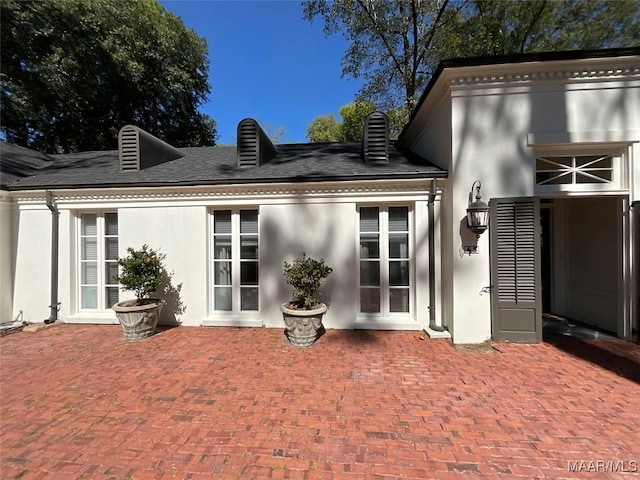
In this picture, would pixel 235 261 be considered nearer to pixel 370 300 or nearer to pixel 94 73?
pixel 370 300

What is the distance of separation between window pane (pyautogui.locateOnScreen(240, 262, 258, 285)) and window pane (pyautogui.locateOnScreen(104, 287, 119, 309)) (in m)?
3.03

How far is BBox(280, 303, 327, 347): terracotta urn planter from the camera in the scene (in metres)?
4.82

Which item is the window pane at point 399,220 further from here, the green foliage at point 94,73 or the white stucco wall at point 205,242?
the green foliage at point 94,73

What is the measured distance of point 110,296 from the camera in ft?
21.0

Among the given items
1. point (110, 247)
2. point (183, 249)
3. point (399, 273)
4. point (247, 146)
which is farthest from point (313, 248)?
point (110, 247)

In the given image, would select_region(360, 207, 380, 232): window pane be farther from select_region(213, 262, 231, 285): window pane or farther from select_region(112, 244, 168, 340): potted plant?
select_region(112, 244, 168, 340): potted plant

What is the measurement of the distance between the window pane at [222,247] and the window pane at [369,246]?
2.96 metres

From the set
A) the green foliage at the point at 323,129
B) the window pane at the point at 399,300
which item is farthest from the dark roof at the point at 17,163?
the green foliage at the point at 323,129

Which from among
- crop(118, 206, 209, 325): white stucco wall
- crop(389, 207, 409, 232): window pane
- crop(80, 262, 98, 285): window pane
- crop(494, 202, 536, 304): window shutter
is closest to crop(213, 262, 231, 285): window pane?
crop(118, 206, 209, 325): white stucco wall

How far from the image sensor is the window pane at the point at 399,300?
19.1 ft

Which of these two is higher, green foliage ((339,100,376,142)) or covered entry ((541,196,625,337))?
green foliage ((339,100,376,142))

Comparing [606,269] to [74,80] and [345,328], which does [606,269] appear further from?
[74,80]

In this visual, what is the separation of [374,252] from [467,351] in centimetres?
243

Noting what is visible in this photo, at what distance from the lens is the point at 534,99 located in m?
4.86
